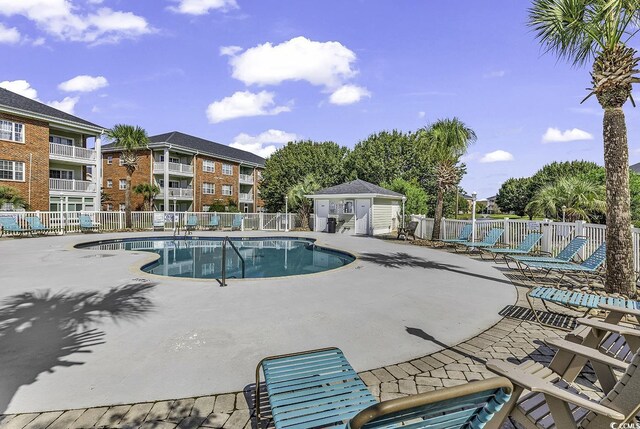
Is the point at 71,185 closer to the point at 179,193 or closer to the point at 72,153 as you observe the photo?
the point at 72,153

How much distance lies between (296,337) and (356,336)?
0.79 metres

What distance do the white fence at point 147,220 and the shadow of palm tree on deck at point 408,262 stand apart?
43.8 ft

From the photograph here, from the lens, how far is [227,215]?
25.5 m

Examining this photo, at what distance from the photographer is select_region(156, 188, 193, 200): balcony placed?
30459 mm

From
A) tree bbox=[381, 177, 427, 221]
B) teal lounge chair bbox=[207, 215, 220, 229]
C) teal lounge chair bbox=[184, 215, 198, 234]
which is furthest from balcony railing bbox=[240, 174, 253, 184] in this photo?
tree bbox=[381, 177, 427, 221]

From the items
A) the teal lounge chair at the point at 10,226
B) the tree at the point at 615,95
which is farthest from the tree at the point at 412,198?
the teal lounge chair at the point at 10,226

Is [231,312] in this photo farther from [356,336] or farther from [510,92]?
[510,92]

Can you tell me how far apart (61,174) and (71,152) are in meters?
2.42

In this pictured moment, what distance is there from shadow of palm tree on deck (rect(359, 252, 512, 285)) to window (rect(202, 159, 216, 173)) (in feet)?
89.3

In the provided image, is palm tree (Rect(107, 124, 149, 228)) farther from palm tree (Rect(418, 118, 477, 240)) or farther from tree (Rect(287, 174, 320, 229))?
palm tree (Rect(418, 118, 477, 240))

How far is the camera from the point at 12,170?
21359 mm

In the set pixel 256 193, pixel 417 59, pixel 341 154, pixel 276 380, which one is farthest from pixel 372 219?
pixel 256 193

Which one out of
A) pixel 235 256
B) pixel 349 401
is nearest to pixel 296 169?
pixel 235 256

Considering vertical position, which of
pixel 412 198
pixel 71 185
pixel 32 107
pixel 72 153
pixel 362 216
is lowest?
pixel 362 216
